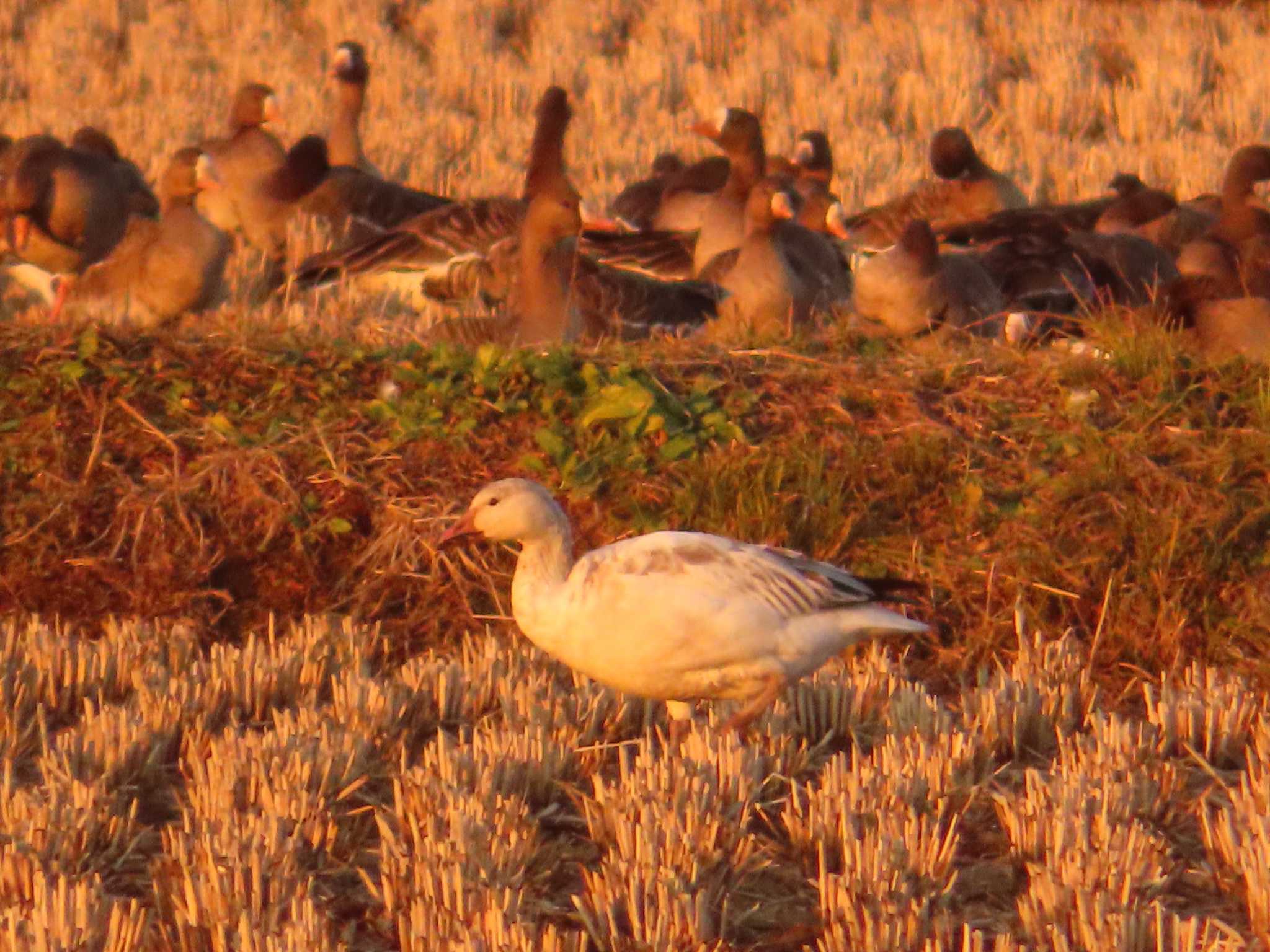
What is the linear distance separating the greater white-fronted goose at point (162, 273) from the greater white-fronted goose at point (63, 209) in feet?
5.22

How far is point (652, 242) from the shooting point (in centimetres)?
1041

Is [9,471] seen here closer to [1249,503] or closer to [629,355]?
[629,355]

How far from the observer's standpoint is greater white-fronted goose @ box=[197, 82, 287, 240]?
38.1ft

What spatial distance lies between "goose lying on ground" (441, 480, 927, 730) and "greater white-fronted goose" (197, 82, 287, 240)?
6589 mm

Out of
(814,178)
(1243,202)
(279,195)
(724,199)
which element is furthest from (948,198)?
(279,195)

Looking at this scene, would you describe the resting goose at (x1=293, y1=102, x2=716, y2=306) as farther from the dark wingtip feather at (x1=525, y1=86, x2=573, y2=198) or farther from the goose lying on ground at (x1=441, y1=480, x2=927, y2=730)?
the goose lying on ground at (x1=441, y1=480, x2=927, y2=730)

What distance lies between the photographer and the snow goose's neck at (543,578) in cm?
509

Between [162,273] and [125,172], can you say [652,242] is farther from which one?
[125,172]

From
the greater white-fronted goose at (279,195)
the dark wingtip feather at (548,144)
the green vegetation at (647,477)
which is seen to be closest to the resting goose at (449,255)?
the dark wingtip feather at (548,144)

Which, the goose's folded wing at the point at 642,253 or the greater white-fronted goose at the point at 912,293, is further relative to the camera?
the goose's folded wing at the point at 642,253

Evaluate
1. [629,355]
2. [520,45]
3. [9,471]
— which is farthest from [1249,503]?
[520,45]

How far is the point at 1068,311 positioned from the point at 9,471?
509cm

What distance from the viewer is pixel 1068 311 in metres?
9.42

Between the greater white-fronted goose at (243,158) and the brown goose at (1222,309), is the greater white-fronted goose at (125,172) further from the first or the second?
the brown goose at (1222,309)
